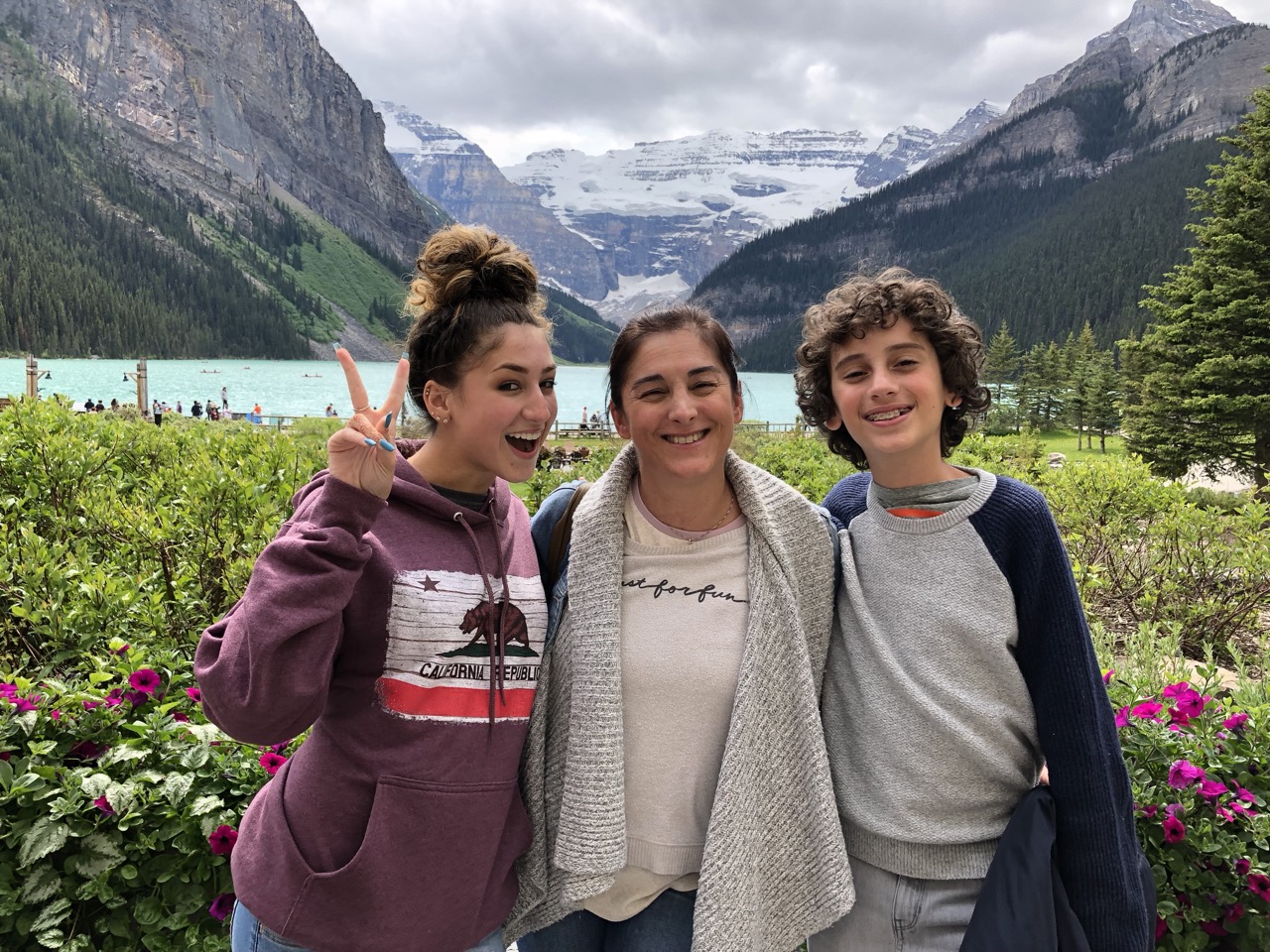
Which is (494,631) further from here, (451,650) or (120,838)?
(120,838)

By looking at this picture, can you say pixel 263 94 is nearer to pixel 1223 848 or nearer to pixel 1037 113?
pixel 1037 113

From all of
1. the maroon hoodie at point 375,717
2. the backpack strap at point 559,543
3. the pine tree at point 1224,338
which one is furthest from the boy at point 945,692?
the pine tree at point 1224,338

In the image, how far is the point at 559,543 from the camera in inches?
72.3

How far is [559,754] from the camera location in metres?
1.67

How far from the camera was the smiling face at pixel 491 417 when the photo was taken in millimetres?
1672

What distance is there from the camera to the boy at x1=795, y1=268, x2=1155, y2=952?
155cm

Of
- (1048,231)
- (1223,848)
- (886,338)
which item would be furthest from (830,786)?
(1048,231)

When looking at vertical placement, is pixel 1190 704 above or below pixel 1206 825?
above

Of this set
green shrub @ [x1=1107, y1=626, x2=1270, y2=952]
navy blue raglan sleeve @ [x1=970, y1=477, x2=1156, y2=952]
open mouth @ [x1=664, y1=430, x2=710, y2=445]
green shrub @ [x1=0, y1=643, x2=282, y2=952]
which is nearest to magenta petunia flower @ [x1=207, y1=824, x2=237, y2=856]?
green shrub @ [x1=0, y1=643, x2=282, y2=952]

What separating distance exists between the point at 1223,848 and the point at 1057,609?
1.22m

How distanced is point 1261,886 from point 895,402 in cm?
171

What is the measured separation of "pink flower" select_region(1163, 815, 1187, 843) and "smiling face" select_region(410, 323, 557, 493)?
6.62 feet

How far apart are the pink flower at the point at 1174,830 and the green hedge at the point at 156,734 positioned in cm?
3

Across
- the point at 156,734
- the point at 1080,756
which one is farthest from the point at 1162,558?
the point at 156,734
